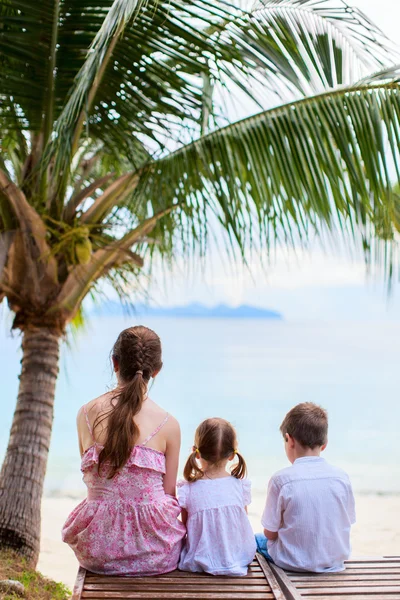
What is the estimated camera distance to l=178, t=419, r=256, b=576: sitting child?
284cm

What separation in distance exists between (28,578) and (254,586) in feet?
7.19

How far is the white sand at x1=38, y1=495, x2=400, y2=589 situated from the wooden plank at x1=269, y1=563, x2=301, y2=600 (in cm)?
567

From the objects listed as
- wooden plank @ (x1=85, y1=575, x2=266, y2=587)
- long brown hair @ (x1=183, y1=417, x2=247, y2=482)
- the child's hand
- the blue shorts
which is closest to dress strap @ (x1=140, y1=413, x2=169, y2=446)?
long brown hair @ (x1=183, y1=417, x2=247, y2=482)

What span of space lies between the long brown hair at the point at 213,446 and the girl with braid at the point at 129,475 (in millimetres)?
115

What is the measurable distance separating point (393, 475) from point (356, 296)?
53.4 m

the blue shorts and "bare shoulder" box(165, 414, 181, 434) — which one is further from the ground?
"bare shoulder" box(165, 414, 181, 434)

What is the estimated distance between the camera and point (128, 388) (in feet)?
9.30

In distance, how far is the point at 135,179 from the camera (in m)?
4.94

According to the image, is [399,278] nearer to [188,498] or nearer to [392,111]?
[392,111]

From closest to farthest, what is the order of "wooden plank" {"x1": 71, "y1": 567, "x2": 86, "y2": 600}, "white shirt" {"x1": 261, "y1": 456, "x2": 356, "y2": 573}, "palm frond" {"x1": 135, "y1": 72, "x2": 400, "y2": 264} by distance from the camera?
"wooden plank" {"x1": 71, "y1": 567, "x2": 86, "y2": 600} → "white shirt" {"x1": 261, "y1": 456, "x2": 356, "y2": 573} → "palm frond" {"x1": 135, "y1": 72, "x2": 400, "y2": 264}

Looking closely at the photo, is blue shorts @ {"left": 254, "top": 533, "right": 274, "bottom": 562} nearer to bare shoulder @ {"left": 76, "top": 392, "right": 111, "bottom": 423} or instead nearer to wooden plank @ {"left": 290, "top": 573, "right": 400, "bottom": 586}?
wooden plank @ {"left": 290, "top": 573, "right": 400, "bottom": 586}

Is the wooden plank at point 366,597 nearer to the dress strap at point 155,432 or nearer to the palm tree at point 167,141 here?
the dress strap at point 155,432

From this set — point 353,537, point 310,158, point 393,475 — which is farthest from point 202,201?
point 393,475

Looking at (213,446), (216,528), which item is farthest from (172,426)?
(216,528)
